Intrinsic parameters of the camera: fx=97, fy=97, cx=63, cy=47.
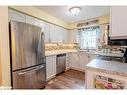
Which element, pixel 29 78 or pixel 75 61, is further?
pixel 75 61

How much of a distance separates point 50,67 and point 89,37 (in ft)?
7.93

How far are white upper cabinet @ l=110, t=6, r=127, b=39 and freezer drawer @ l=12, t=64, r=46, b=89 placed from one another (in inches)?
68.0

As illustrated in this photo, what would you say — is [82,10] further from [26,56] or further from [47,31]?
[26,56]

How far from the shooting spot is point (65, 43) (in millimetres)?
4832

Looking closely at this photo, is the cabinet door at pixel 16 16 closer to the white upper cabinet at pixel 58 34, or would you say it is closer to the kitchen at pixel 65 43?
the kitchen at pixel 65 43

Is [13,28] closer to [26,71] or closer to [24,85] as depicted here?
[26,71]

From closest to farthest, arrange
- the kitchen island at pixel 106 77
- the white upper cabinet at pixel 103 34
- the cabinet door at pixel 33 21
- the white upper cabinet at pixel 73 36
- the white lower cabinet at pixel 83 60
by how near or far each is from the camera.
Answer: the kitchen island at pixel 106 77
the cabinet door at pixel 33 21
the white upper cabinet at pixel 103 34
the white lower cabinet at pixel 83 60
the white upper cabinet at pixel 73 36

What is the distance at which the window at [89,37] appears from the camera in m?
4.26

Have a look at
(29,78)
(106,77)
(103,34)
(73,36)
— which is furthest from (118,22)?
(73,36)

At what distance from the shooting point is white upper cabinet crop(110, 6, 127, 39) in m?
1.13

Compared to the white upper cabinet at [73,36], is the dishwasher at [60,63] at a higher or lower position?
lower

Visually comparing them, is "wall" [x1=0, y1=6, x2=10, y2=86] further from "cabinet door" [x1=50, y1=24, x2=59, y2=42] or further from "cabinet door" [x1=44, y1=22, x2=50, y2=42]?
"cabinet door" [x1=50, y1=24, x2=59, y2=42]

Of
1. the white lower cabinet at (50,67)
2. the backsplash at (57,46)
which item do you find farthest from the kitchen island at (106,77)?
the backsplash at (57,46)

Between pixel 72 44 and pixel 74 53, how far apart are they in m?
0.66
